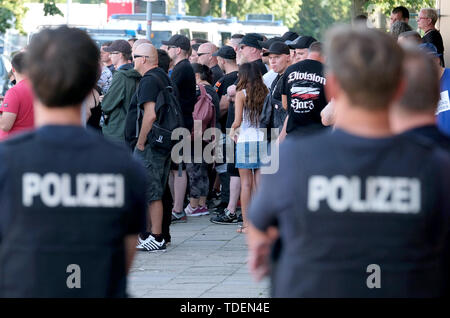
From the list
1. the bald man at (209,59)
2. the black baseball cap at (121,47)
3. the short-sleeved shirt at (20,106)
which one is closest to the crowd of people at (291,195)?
the short-sleeved shirt at (20,106)

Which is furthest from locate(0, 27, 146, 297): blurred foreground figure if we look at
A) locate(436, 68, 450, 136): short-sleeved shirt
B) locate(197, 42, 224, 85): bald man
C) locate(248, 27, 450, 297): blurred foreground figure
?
locate(197, 42, 224, 85): bald man

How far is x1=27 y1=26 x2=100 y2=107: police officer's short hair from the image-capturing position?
3219 mm

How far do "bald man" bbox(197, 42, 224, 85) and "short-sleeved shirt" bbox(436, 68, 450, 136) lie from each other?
614 centimetres

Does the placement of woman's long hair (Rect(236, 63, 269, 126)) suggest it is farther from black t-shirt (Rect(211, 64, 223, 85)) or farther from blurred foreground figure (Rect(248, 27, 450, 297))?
blurred foreground figure (Rect(248, 27, 450, 297))

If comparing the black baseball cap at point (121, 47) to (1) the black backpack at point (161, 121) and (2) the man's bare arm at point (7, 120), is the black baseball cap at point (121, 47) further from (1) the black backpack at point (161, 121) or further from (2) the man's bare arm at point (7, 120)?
(2) the man's bare arm at point (7, 120)

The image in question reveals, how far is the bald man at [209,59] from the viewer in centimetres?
1329

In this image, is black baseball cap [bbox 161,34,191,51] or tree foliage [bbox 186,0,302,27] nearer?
black baseball cap [bbox 161,34,191,51]

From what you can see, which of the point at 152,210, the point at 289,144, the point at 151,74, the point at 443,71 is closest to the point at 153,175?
the point at 152,210

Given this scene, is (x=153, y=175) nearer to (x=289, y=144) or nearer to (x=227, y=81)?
(x=227, y=81)

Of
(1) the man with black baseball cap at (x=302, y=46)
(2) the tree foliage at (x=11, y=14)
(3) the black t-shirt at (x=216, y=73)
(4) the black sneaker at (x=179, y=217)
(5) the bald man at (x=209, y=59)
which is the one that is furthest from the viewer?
(2) the tree foliage at (x=11, y=14)

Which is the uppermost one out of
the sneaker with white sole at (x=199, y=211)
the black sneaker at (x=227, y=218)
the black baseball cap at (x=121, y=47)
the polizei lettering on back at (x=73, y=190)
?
the black baseball cap at (x=121, y=47)

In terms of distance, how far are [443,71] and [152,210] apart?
347 cm

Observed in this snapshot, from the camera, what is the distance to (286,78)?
9.47 meters

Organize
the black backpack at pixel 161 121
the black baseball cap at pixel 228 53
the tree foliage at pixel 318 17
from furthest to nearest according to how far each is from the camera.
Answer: the tree foliage at pixel 318 17 < the black baseball cap at pixel 228 53 < the black backpack at pixel 161 121
